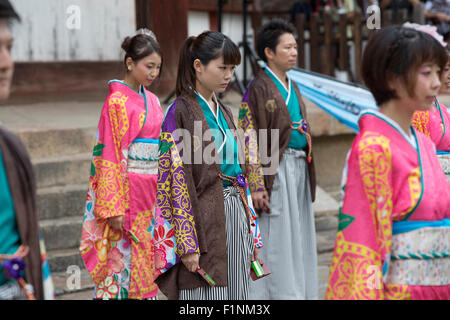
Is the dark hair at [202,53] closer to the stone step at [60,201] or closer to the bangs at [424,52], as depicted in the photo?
the bangs at [424,52]

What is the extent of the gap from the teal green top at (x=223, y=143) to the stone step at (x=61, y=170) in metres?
2.77

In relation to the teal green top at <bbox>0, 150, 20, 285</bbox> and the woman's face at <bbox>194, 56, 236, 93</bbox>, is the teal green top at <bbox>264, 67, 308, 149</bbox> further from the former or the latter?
the teal green top at <bbox>0, 150, 20, 285</bbox>

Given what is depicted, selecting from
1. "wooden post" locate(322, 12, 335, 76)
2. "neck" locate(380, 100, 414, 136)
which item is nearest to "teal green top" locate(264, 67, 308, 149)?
"neck" locate(380, 100, 414, 136)

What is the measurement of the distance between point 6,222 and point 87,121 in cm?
480

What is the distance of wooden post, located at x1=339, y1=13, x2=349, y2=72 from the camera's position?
8.36m

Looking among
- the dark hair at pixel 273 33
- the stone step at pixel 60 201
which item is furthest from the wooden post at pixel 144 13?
the dark hair at pixel 273 33

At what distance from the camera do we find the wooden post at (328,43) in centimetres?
847

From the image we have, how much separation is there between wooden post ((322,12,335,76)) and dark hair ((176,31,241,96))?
16.5 ft

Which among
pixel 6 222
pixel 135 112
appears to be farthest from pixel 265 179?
pixel 6 222

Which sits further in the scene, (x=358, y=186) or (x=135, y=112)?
(x=135, y=112)

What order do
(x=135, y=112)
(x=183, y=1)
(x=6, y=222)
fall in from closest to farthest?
(x=6, y=222) → (x=135, y=112) → (x=183, y=1)

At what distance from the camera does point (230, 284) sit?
3.62 meters

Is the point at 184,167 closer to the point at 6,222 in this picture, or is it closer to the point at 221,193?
the point at 221,193

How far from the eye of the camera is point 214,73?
3.56 metres
